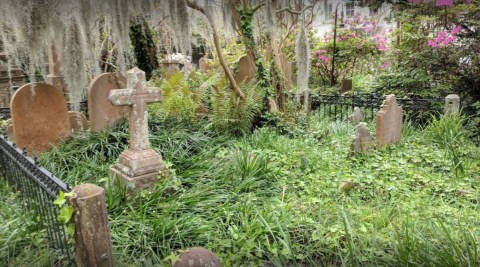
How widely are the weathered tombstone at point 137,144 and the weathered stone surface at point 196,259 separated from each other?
195cm

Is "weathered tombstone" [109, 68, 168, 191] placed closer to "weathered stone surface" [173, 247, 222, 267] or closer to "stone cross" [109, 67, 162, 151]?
"stone cross" [109, 67, 162, 151]

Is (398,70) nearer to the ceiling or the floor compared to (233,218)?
nearer to the ceiling

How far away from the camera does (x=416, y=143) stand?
19.0 feet

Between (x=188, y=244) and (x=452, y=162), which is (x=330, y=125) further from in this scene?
(x=188, y=244)

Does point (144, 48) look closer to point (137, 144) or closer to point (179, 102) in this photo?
point (179, 102)

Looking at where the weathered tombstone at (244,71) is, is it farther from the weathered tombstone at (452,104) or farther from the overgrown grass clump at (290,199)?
the weathered tombstone at (452,104)

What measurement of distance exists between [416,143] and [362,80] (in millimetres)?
6600

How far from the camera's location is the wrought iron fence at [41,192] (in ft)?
8.78

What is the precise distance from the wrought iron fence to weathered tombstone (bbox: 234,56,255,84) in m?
4.15

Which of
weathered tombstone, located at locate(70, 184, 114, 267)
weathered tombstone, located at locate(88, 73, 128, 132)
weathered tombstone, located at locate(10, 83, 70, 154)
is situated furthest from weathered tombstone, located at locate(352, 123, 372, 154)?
weathered tombstone, located at locate(10, 83, 70, 154)

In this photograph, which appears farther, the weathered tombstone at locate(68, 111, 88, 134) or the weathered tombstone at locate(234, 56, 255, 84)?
the weathered tombstone at locate(234, 56, 255, 84)

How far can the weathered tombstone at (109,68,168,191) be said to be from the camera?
4.05 metres

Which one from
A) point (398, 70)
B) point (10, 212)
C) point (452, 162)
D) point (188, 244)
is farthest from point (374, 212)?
point (398, 70)

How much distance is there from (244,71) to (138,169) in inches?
143
